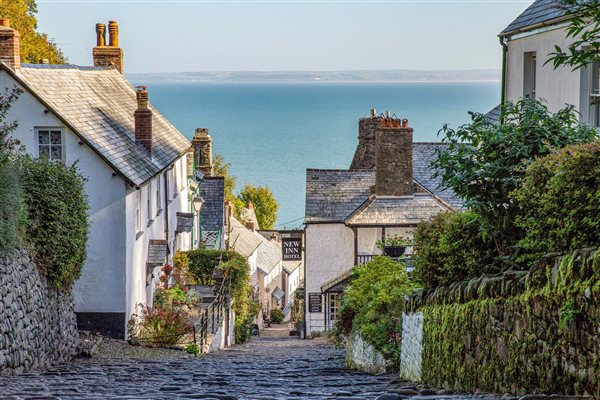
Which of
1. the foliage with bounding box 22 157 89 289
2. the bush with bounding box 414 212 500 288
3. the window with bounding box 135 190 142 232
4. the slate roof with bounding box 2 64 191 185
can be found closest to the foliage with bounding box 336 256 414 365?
the bush with bounding box 414 212 500 288

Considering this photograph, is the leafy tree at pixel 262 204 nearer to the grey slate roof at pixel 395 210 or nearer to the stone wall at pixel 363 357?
the grey slate roof at pixel 395 210

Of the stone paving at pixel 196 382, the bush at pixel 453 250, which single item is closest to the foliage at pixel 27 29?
the stone paving at pixel 196 382

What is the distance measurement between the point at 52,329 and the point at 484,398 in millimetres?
10386

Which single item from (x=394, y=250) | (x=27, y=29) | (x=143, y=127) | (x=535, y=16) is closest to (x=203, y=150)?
(x=27, y=29)

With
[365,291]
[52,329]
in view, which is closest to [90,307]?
[52,329]

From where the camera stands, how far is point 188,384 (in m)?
12.5

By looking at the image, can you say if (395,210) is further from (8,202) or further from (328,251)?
(8,202)

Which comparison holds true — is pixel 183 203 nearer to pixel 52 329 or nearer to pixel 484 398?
pixel 52 329

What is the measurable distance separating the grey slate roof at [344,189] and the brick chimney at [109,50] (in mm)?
8581

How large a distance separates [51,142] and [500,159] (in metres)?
15.0

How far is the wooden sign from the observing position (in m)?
32.7

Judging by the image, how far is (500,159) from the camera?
1121 centimetres

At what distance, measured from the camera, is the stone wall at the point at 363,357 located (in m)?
15.7

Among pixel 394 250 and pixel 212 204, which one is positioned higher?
pixel 212 204
